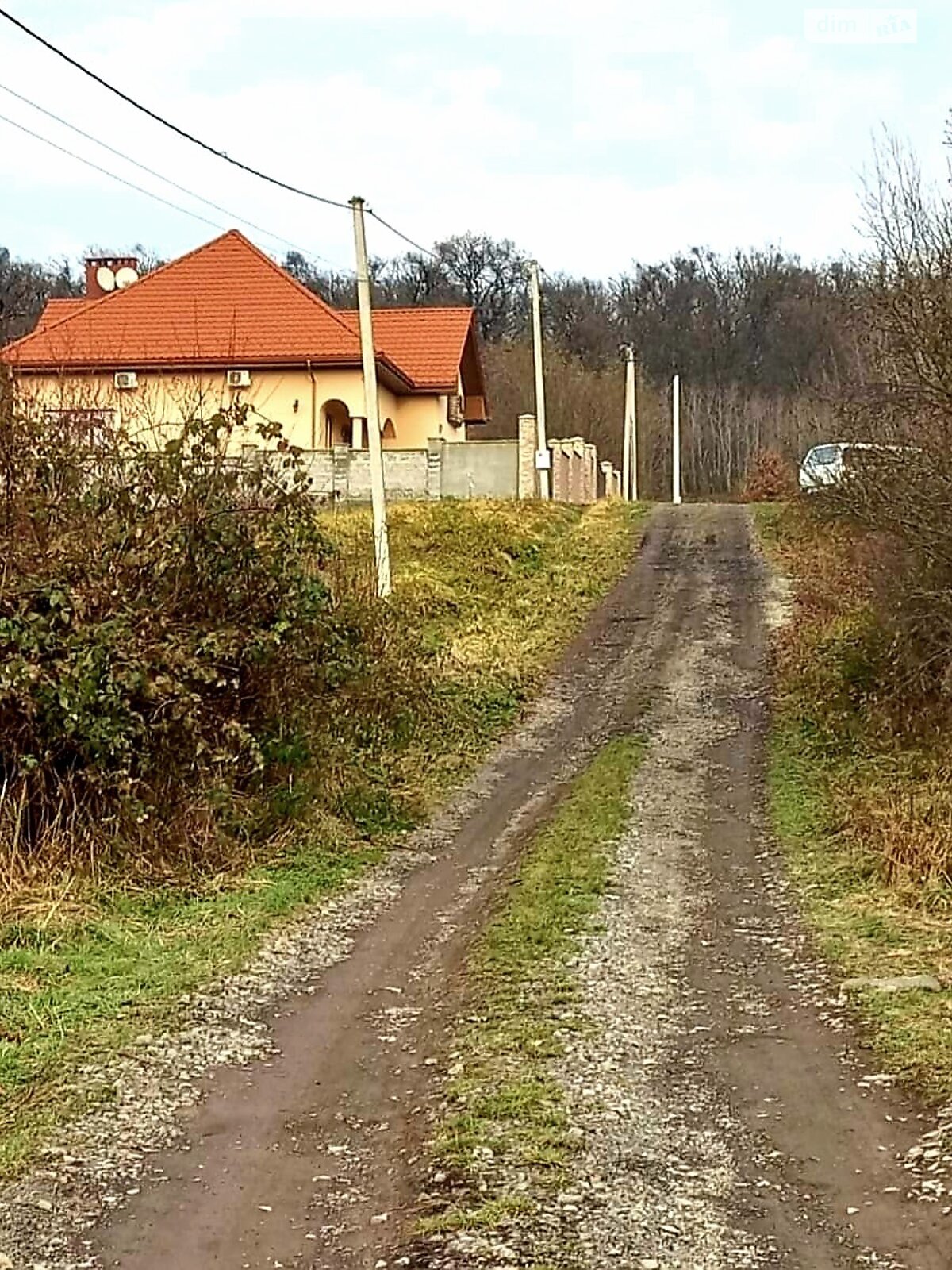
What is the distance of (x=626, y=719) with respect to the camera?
53.5ft

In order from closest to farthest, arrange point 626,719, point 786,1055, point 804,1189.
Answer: point 804,1189 → point 786,1055 → point 626,719

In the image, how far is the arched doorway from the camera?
32.2m

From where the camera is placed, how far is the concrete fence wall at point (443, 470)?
28.0 m

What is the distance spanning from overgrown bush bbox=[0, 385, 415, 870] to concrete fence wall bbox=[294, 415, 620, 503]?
52.8ft

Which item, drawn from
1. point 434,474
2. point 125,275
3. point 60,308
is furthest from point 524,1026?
point 125,275

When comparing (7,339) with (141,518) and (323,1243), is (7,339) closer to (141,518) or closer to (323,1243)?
(141,518)

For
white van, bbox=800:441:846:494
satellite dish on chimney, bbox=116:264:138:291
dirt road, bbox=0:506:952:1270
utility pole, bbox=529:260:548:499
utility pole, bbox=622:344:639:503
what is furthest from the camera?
utility pole, bbox=622:344:639:503

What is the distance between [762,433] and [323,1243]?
66.6m

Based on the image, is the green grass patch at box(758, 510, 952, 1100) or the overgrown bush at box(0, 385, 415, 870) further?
the overgrown bush at box(0, 385, 415, 870)

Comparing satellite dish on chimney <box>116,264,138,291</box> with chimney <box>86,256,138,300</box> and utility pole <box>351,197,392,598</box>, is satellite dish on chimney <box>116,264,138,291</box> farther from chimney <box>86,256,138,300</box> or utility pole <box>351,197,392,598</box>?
utility pole <box>351,197,392,598</box>

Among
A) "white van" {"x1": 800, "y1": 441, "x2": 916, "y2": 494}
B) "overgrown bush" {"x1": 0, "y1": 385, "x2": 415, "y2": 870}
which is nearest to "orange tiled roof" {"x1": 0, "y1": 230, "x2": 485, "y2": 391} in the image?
"white van" {"x1": 800, "y1": 441, "x2": 916, "y2": 494}

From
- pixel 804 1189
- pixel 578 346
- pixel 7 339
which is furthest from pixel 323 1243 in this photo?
pixel 578 346

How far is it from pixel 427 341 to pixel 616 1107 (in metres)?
32.6

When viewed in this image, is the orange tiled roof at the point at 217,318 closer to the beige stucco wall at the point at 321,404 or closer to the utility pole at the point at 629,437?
the beige stucco wall at the point at 321,404
